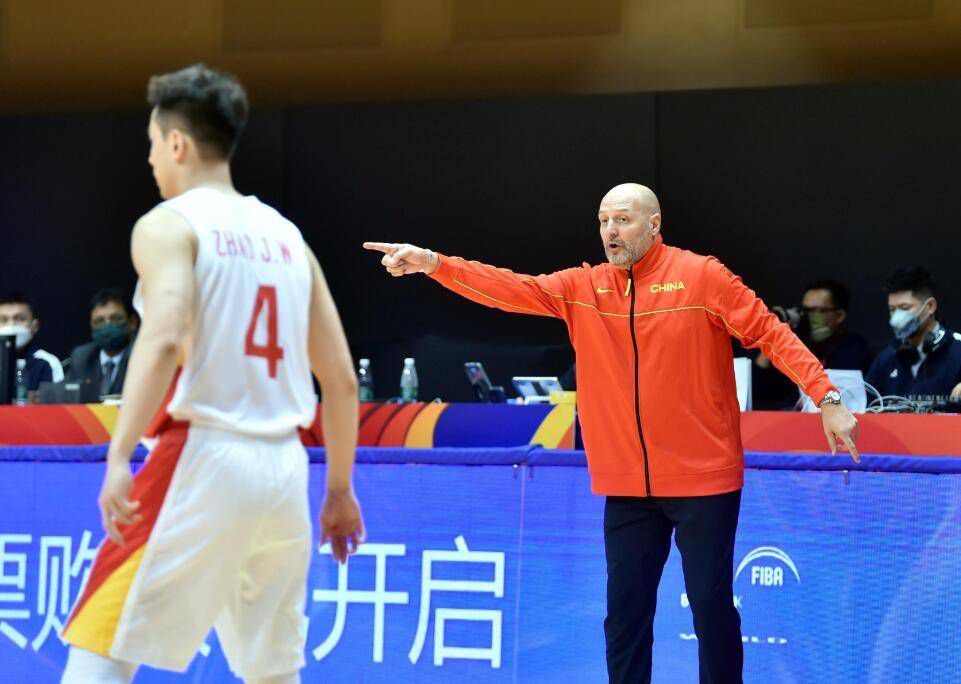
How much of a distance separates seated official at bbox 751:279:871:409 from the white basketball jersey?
519cm

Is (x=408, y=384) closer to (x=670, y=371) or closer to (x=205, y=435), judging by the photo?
(x=670, y=371)

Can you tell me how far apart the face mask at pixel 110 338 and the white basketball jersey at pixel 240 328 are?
5332mm

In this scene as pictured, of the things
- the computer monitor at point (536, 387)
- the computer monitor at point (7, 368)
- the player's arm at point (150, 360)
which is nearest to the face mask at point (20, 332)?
the computer monitor at point (7, 368)

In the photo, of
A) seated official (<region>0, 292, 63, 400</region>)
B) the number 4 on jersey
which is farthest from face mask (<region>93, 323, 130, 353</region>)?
the number 4 on jersey

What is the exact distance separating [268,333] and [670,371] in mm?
1744

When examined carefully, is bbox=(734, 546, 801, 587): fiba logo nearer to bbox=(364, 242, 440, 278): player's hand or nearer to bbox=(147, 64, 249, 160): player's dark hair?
bbox=(364, 242, 440, 278): player's hand

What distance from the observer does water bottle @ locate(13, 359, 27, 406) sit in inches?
261

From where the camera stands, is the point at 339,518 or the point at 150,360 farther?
the point at 339,518

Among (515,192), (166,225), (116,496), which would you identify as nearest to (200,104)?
(166,225)

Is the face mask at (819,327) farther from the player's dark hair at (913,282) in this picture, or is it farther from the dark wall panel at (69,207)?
the dark wall panel at (69,207)

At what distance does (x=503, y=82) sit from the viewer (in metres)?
9.55

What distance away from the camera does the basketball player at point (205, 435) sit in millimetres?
2613

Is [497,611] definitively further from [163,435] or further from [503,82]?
[503,82]

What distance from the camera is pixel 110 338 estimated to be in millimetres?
7887
